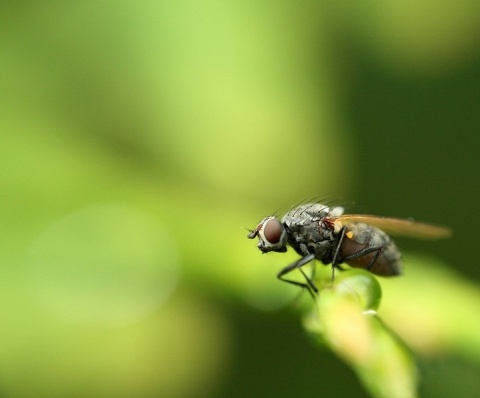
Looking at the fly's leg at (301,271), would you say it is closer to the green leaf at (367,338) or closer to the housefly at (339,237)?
the housefly at (339,237)

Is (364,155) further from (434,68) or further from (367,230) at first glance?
(367,230)

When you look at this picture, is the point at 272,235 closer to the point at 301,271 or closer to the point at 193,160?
the point at 301,271

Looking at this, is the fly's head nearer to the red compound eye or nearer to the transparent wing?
the red compound eye

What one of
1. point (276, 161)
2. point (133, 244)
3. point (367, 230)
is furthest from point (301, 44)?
point (367, 230)

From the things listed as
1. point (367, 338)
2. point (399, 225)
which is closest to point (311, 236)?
point (399, 225)

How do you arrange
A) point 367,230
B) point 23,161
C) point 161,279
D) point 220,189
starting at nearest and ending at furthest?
1. point 367,230
2. point 161,279
3. point 23,161
4. point 220,189

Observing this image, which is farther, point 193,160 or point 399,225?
point 193,160

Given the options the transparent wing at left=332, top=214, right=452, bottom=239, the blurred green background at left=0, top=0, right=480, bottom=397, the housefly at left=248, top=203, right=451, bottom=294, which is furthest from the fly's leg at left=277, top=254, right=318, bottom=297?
the blurred green background at left=0, top=0, right=480, bottom=397

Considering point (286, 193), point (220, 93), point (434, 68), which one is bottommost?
point (286, 193)
